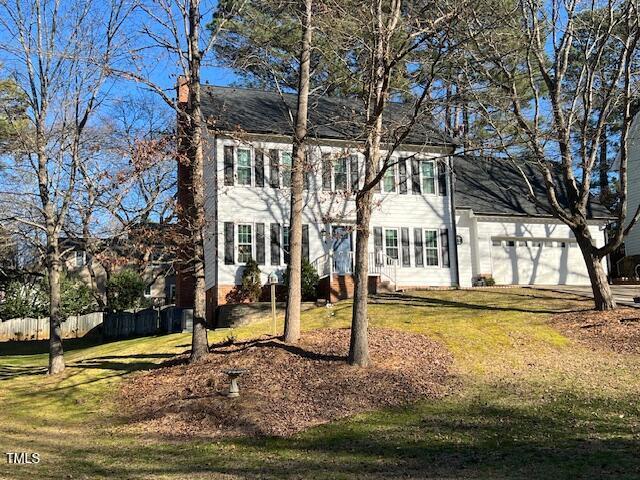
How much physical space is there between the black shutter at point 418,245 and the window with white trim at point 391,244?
712 millimetres

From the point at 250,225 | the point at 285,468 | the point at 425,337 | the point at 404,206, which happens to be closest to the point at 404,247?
the point at 404,206

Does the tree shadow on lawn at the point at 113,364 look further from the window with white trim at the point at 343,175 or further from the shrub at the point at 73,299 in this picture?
the shrub at the point at 73,299

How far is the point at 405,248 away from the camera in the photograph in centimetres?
2327

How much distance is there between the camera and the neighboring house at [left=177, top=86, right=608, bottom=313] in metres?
21.4

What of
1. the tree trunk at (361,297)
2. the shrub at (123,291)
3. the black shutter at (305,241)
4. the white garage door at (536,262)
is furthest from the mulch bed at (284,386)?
the shrub at (123,291)

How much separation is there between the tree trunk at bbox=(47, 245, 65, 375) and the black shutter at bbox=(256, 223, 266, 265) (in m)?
7.17

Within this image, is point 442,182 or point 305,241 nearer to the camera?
point 305,241

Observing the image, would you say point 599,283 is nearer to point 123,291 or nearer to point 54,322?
point 54,322

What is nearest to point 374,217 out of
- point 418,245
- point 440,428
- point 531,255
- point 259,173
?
point 418,245

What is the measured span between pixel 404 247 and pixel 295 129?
9.93 metres

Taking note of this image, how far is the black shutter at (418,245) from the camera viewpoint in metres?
23.3

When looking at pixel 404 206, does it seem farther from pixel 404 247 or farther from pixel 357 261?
pixel 357 261

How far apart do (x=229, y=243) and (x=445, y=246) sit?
26.9 feet

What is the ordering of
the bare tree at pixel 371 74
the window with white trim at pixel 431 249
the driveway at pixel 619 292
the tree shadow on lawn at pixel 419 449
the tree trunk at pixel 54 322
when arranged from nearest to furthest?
1. the tree shadow on lawn at pixel 419 449
2. the bare tree at pixel 371 74
3. the tree trunk at pixel 54 322
4. the driveway at pixel 619 292
5. the window with white trim at pixel 431 249
